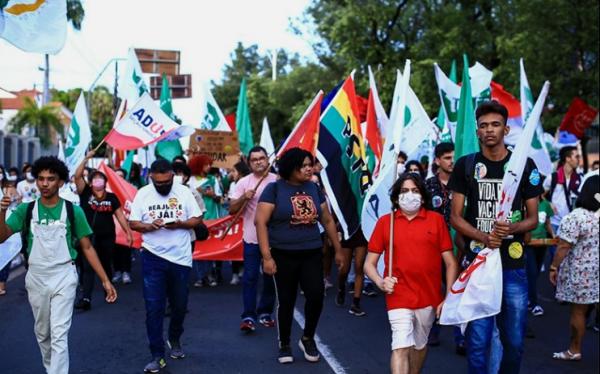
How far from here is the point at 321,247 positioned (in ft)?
22.2

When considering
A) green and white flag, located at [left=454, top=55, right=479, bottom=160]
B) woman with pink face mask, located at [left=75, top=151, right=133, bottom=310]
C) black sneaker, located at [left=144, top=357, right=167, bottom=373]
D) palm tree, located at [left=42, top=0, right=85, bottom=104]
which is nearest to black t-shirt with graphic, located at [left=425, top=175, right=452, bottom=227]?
green and white flag, located at [left=454, top=55, right=479, bottom=160]

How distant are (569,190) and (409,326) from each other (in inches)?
286

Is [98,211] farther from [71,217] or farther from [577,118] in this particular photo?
[577,118]

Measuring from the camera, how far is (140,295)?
403 inches

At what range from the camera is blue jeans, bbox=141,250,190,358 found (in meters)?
6.30

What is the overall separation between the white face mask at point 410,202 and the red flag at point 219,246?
5.75 meters

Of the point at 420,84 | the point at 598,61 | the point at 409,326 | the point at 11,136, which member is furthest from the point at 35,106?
the point at 409,326

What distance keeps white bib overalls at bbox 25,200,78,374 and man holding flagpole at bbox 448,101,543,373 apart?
2.78m

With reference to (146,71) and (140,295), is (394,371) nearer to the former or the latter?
(140,295)

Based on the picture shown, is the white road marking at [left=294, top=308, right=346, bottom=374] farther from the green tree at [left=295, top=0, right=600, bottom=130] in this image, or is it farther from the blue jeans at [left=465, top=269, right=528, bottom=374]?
the green tree at [left=295, top=0, right=600, bottom=130]

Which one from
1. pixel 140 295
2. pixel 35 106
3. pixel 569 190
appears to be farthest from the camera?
pixel 35 106

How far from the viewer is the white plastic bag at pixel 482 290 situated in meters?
4.74

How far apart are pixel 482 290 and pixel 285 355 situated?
2.37m

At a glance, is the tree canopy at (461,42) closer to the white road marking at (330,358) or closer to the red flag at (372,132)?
the red flag at (372,132)
